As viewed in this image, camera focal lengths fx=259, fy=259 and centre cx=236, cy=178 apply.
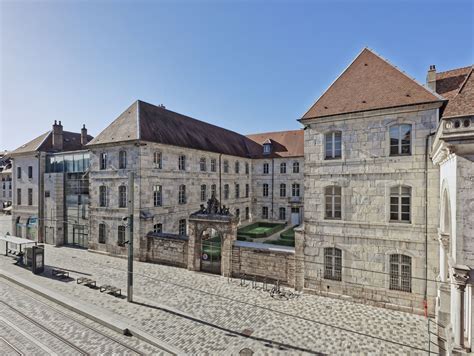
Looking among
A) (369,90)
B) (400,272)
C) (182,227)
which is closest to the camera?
(400,272)

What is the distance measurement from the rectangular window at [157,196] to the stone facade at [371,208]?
39.9ft

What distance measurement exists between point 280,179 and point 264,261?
1989 centimetres

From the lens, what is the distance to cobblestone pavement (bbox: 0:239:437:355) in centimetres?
959

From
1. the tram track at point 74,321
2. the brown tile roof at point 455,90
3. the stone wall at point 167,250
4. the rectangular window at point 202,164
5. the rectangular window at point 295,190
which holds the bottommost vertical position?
the tram track at point 74,321

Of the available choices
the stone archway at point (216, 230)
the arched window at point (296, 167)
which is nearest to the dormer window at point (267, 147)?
the arched window at point (296, 167)

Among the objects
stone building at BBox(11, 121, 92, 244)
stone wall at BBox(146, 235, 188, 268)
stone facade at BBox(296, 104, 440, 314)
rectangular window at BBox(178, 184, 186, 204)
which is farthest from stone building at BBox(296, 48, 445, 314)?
stone building at BBox(11, 121, 92, 244)

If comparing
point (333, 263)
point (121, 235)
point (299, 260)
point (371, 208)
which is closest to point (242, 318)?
point (299, 260)

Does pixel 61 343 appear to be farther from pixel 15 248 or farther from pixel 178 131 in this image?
pixel 15 248

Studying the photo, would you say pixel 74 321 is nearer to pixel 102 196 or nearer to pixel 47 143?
pixel 102 196

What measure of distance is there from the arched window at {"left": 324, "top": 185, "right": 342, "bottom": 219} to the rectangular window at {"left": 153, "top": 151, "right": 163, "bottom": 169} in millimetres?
13422

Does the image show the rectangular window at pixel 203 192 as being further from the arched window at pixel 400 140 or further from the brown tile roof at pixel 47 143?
the arched window at pixel 400 140

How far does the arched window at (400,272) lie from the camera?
12.3 meters

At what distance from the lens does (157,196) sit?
21203 millimetres

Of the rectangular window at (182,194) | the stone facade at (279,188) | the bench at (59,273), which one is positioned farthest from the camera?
the stone facade at (279,188)
